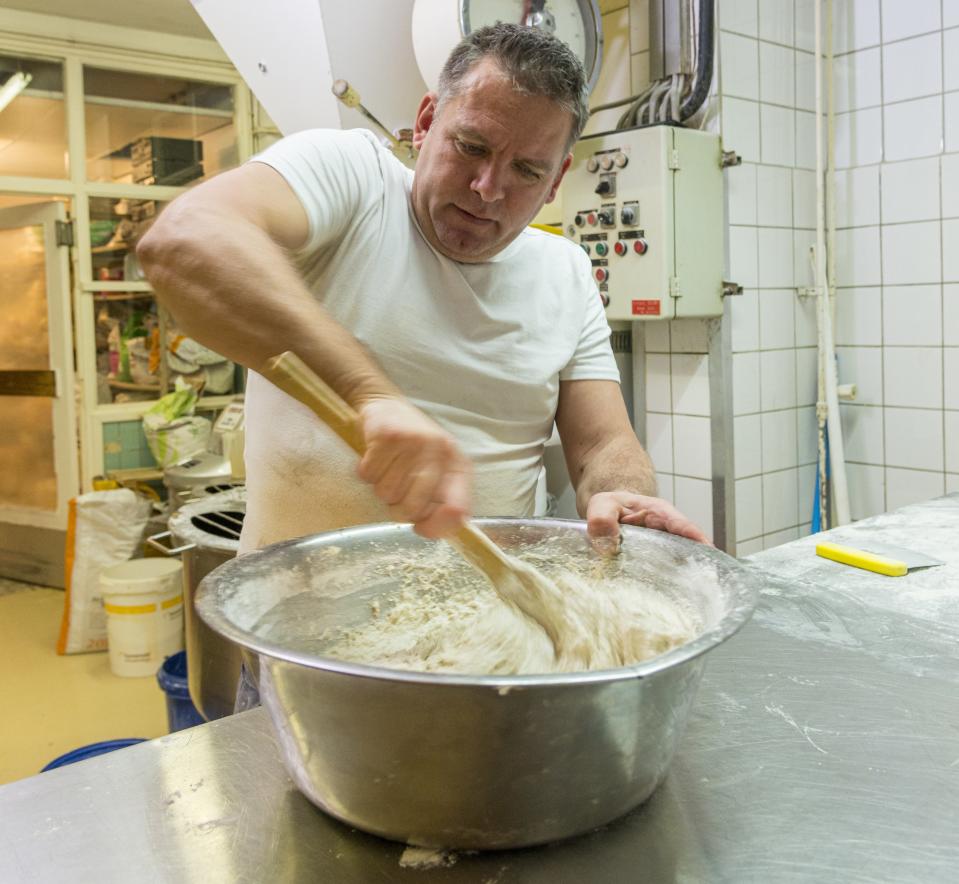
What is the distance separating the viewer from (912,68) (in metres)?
3.00

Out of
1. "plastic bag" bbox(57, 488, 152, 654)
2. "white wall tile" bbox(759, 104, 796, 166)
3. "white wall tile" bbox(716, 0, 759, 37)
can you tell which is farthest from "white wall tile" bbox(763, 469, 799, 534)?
"plastic bag" bbox(57, 488, 152, 654)

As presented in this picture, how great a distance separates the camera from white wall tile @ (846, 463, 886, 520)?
3.24 m

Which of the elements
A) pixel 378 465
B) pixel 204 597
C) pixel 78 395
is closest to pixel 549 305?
pixel 378 465

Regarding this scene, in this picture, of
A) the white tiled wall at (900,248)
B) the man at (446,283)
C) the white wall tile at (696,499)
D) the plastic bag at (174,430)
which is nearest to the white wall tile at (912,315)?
the white tiled wall at (900,248)

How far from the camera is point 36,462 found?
490 centimetres

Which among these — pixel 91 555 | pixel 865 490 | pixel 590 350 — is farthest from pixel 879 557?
pixel 91 555

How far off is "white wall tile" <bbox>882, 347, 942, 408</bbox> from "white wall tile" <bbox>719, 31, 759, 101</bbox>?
1016mm

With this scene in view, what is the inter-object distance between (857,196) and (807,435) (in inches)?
34.1

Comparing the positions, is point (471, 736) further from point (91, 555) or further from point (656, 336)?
point (91, 555)

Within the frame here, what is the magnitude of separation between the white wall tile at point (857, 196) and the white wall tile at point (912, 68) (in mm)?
245

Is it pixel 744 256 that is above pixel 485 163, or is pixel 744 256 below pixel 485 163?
above

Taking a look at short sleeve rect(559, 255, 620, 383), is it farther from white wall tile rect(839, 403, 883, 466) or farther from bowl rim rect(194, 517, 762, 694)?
white wall tile rect(839, 403, 883, 466)

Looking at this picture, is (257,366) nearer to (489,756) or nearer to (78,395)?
(489,756)

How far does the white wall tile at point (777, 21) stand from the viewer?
3.06 m
